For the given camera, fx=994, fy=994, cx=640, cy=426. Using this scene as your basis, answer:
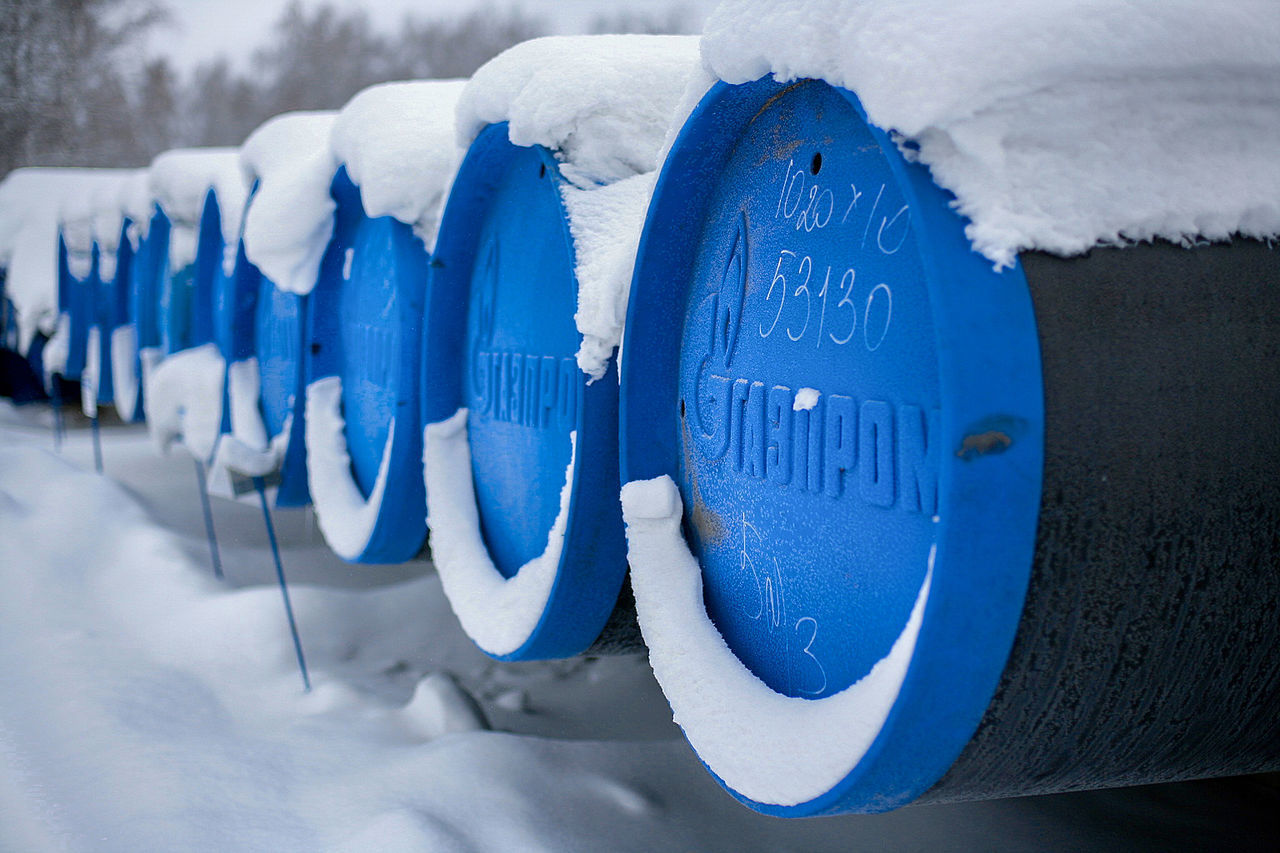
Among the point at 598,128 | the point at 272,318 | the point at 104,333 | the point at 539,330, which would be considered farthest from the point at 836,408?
the point at 104,333

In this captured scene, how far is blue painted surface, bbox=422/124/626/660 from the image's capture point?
1566mm

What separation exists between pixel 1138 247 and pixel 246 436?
310 centimetres

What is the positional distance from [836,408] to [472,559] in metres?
1.14

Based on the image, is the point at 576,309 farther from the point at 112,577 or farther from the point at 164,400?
the point at 164,400

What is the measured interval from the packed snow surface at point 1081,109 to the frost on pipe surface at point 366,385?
1.48 meters

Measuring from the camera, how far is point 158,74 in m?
21.0

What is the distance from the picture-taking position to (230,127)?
24.7 metres


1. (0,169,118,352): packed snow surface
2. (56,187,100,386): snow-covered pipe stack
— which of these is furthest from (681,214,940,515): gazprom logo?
(0,169,118,352): packed snow surface

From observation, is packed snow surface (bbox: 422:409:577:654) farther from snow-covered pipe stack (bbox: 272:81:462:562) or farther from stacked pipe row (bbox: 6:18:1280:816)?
snow-covered pipe stack (bbox: 272:81:462:562)

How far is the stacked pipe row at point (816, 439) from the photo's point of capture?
86 cm

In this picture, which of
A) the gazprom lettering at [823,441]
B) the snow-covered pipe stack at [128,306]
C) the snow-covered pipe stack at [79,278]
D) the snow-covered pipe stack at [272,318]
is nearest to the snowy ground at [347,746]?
the snow-covered pipe stack at [272,318]

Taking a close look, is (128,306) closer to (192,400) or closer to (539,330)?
(192,400)

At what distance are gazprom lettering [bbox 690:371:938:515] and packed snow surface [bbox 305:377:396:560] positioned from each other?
54.0 inches

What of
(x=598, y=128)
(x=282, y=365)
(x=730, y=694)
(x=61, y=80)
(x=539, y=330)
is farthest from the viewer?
(x=61, y=80)
